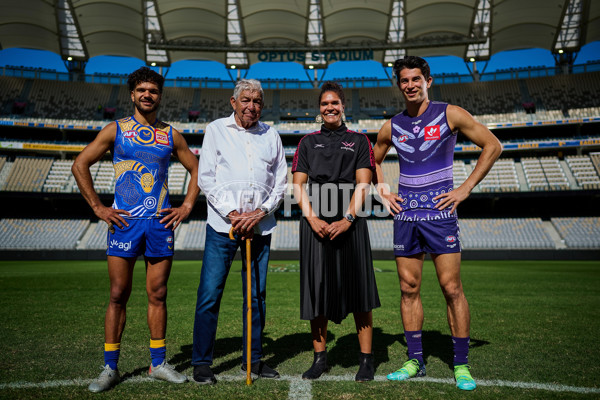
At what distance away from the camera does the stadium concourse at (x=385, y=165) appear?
90.1 ft

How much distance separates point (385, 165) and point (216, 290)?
34.0m

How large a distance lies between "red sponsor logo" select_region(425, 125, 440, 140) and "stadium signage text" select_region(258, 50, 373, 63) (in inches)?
1212

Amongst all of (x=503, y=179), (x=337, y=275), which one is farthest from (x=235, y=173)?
(x=503, y=179)

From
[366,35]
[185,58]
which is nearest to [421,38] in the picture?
[366,35]

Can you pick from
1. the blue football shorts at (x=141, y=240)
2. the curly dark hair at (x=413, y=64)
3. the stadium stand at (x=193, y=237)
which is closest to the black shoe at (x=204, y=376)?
the blue football shorts at (x=141, y=240)

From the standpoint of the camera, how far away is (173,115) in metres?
38.5

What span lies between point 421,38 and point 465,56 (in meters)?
6.81

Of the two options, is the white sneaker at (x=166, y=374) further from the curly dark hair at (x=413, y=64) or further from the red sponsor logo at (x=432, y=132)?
the curly dark hair at (x=413, y=64)

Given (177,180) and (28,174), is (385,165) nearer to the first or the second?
(177,180)

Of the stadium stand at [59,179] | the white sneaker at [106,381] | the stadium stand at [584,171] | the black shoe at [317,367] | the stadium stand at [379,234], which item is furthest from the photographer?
the stadium stand at [59,179]

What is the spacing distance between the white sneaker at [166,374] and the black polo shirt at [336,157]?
6.92 ft

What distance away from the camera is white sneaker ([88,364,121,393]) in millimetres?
3121

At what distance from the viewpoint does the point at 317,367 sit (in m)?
3.55

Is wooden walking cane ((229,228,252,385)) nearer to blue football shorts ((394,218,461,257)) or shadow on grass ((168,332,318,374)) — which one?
shadow on grass ((168,332,318,374))
